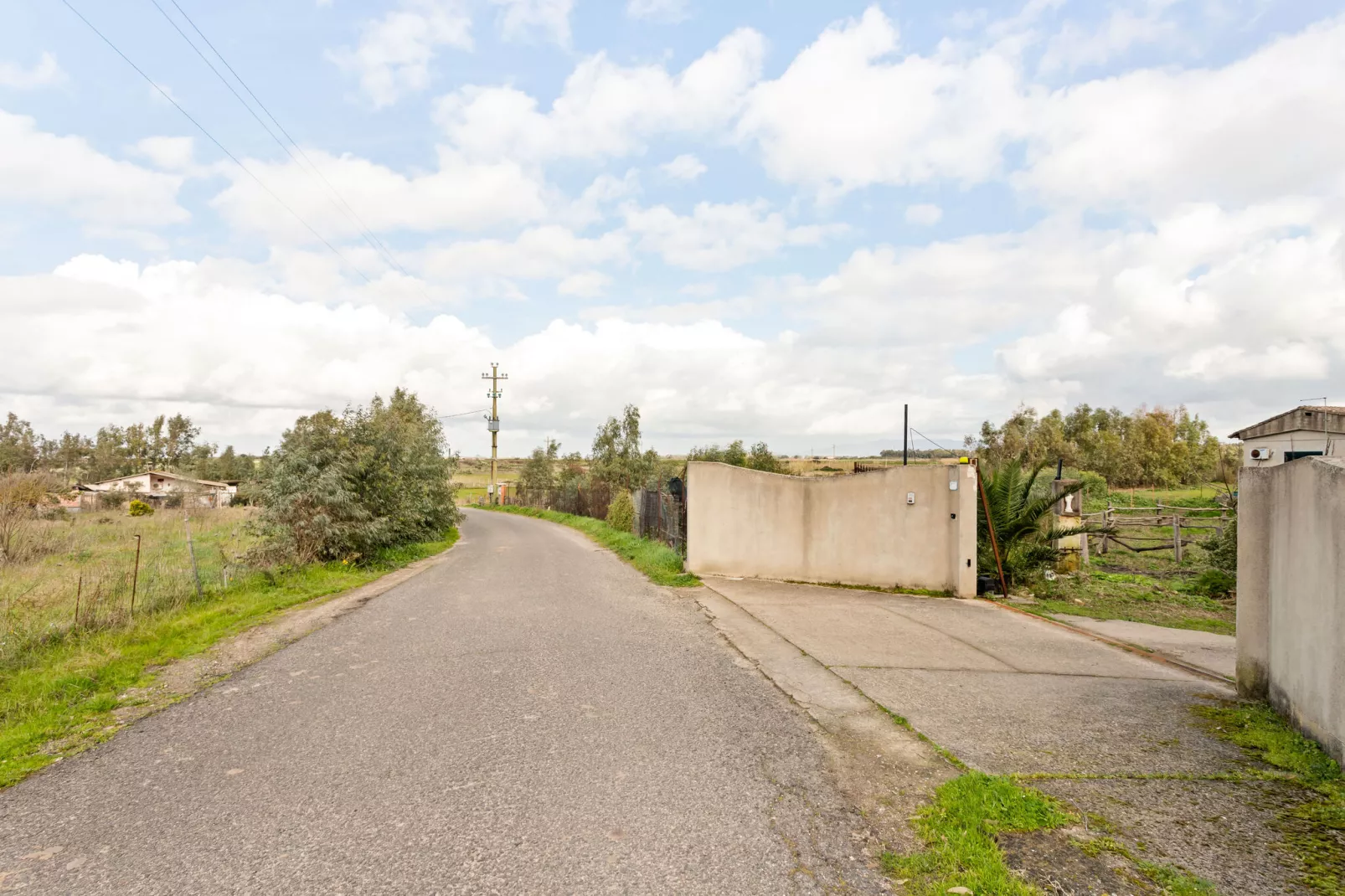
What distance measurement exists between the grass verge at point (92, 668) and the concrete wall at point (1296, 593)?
7.99 metres

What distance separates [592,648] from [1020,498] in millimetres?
8634

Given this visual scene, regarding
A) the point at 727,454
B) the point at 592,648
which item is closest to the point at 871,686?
the point at 592,648

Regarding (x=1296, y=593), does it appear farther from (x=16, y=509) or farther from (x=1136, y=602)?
(x=16, y=509)

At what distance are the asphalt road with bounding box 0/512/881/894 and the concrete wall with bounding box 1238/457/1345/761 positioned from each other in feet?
10.3

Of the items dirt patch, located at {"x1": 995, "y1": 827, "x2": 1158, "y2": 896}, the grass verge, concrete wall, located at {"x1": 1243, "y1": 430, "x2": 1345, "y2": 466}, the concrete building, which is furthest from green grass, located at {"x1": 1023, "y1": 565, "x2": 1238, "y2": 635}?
concrete wall, located at {"x1": 1243, "y1": 430, "x2": 1345, "y2": 466}

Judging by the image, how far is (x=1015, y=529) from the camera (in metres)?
12.2

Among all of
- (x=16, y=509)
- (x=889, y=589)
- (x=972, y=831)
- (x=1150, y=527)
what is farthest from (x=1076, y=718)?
(x=16, y=509)

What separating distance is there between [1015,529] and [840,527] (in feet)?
9.94

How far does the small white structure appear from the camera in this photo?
44188 mm

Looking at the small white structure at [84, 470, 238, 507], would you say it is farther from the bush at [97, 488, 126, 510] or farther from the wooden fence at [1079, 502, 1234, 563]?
the wooden fence at [1079, 502, 1234, 563]

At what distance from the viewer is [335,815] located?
11.9 ft

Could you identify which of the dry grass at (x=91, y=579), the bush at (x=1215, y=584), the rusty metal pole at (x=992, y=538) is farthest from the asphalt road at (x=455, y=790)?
the bush at (x=1215, y=584)

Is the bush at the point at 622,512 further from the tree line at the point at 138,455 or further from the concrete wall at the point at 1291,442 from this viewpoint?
the tree line at the point at 138,455

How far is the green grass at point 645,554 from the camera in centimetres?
1330
